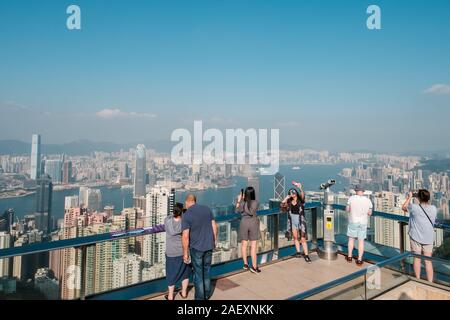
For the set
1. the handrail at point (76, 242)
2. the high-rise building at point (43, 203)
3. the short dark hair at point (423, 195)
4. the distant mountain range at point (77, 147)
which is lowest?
the high-rise building at point (43, 203)

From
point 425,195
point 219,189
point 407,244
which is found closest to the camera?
point 425,195

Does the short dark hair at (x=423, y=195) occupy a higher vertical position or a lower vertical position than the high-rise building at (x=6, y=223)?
higher

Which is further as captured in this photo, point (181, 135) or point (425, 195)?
point (181, 135)

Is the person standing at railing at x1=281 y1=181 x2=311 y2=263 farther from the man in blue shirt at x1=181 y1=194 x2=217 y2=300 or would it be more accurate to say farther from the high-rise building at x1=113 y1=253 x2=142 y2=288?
the high-rise building at x1=113 y1=253 x2=142 y2=288

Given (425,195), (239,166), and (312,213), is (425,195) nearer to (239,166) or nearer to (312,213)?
(312,213)

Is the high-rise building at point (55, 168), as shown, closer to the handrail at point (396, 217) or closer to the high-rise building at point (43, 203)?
the high-rise building at point (43, 203)

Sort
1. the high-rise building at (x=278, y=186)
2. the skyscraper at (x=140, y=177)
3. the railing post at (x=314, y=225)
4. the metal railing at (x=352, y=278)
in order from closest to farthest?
1. the metal railing at (x=352, y=278)
2. the railing post at (x=314, y=225)
3. the high-rise building at (x=278, y=186)
4. the skyscraper at (x=140, y=177)

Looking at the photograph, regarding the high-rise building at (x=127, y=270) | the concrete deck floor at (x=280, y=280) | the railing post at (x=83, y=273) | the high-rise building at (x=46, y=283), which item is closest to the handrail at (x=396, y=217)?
the concrete deck floor at (x=280, y=280)

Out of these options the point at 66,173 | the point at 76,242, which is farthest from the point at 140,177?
the point at 76,242
